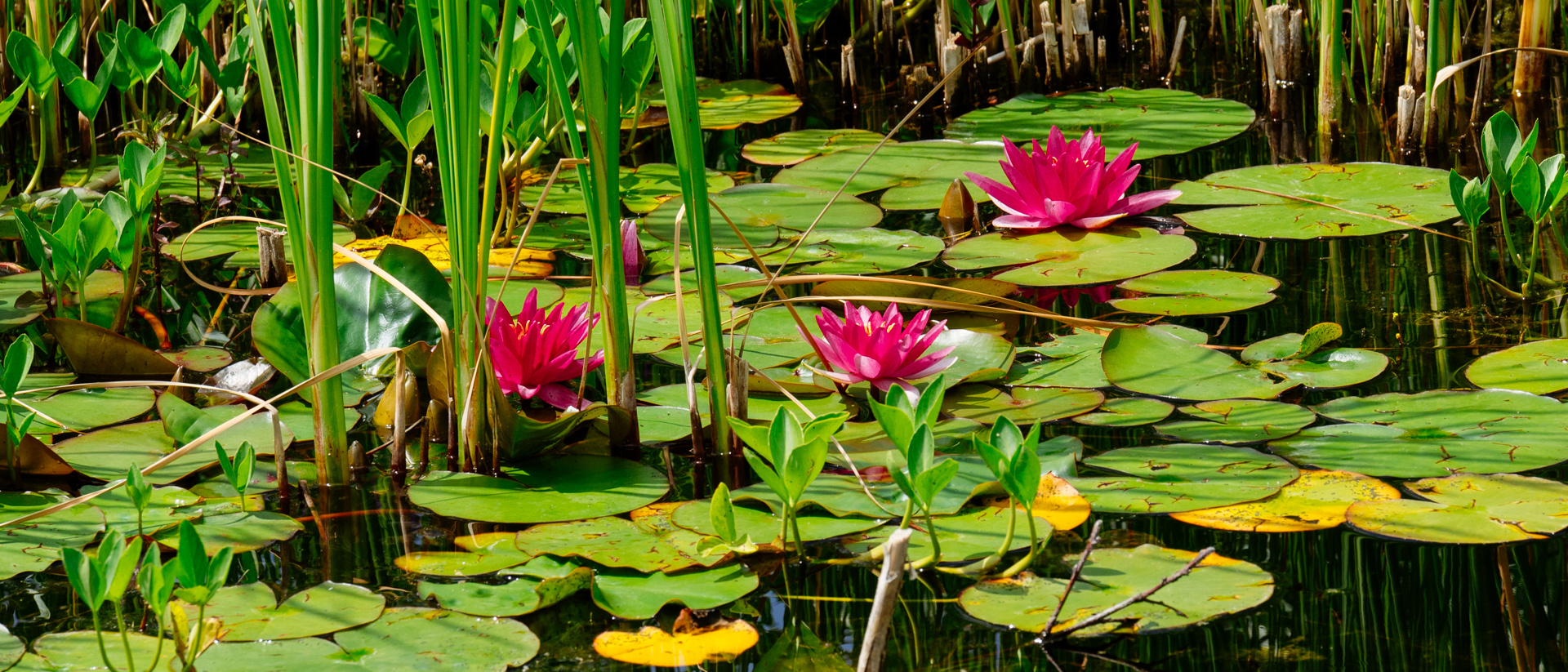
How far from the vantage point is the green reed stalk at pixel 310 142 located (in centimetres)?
128

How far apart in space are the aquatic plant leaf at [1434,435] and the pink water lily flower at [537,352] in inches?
35.1

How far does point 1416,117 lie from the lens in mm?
2752

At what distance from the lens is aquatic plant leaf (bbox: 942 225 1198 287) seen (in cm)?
213

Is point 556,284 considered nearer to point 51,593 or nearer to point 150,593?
point 51,593

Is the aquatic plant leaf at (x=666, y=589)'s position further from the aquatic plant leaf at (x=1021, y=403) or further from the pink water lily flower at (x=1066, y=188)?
the pink water lily flower at (x=1066, y=188)

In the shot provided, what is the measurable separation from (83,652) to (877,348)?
38.1 inches

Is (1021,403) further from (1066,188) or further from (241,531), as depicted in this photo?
(241,531)

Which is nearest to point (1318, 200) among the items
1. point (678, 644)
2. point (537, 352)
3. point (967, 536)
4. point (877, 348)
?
point (877, 348)

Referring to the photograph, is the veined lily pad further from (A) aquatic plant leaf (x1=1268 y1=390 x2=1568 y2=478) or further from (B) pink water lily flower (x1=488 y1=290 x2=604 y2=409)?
(A) aquatic plant leaf (x1=1268 y1=390 x2=1568 y2=478)

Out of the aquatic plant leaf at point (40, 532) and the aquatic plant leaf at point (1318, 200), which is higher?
the aquatic plant leaf at point (1318, 200)

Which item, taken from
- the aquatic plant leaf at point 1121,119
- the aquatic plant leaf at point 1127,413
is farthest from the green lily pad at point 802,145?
the aquatic plant leaf at point 1127,413

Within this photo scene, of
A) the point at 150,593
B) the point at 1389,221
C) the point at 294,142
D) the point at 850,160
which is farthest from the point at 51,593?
the point at 1389,221

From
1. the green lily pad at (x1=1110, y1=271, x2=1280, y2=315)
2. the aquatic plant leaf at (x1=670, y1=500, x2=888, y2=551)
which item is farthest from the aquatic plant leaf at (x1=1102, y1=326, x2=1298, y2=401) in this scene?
the aquatic plant leaf at (x1=670, y1=500, x2=888, y2=551)

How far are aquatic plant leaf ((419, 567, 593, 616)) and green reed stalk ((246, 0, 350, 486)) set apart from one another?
34 centimetres
